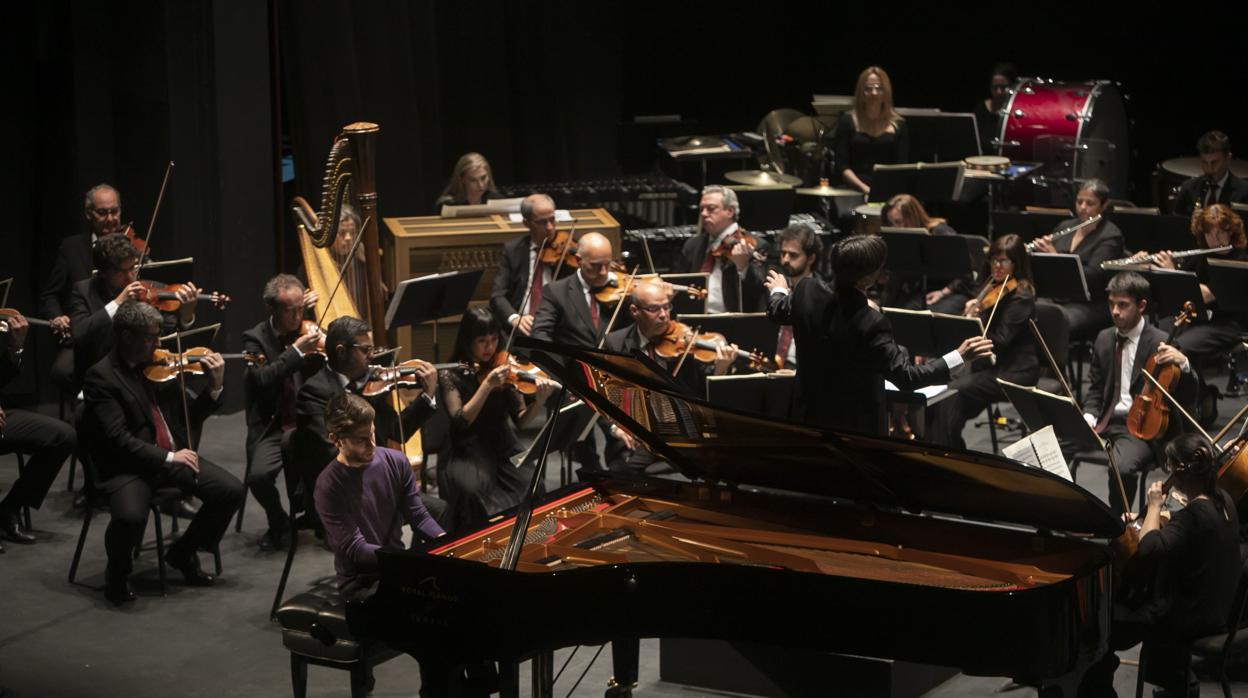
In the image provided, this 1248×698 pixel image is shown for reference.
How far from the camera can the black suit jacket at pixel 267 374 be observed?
6.81 m

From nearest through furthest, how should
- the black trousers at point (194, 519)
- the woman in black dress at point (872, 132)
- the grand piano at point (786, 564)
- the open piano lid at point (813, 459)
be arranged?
the grand piano at point (786, 564)
the open piano lid at point (813, 459)
the black trousers at point (194, 519)
the woman in black dress at point (872, 132)

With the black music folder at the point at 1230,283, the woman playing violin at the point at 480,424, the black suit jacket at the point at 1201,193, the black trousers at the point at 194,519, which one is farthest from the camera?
the black suit jacket at the point at 1201,193

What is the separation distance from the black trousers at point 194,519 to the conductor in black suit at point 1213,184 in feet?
21.4

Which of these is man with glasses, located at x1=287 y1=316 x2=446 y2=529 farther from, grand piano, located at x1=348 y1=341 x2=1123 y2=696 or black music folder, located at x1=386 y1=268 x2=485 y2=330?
grand piano, located at x1=348 y1=341 x2=1123 y2=696

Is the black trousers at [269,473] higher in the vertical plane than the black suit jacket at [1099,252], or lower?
lower

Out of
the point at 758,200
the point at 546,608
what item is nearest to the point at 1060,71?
the point at 758,200

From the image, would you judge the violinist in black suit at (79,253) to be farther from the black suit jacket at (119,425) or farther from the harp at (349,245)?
the black suit jacket at (119,425)

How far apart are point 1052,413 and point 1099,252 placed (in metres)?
3.42

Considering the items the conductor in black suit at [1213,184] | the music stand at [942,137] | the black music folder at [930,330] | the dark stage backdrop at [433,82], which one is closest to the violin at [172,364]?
the dark stage backdrop at [433,82]

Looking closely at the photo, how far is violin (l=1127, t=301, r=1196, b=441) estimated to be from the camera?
6.84 metres

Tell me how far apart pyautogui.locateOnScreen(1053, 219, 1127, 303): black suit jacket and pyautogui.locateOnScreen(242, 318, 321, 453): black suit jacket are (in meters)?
4.85

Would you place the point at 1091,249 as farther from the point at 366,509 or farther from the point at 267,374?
the point at 366,509

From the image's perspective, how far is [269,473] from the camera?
6.97 metres

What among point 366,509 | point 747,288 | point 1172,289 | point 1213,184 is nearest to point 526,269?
point 747,288
